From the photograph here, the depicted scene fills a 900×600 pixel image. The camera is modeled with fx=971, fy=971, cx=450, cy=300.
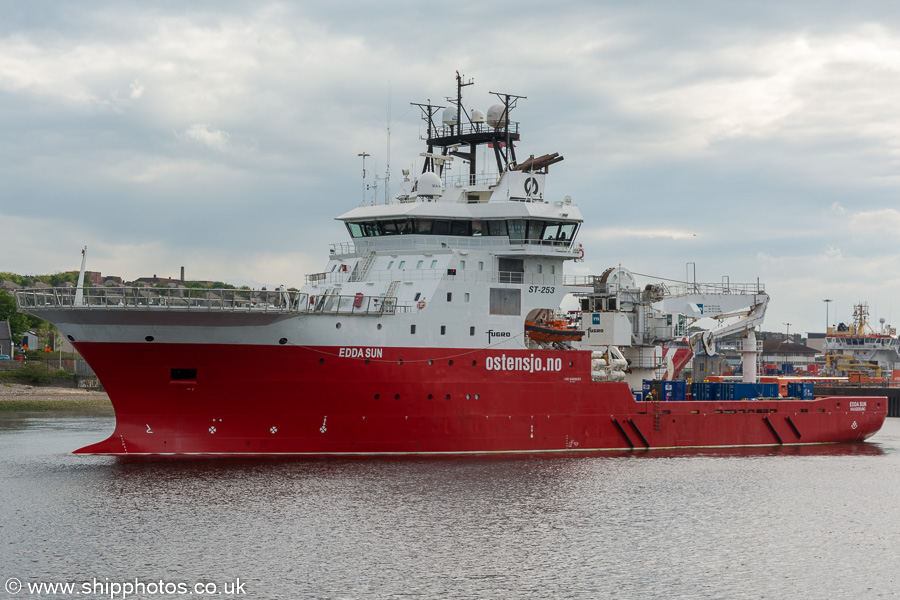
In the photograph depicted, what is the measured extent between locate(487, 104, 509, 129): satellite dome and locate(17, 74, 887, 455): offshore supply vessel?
0.07 meters

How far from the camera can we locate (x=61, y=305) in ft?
91.6

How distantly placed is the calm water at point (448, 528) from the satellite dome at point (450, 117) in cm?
1299

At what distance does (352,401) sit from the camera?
29.8 metres

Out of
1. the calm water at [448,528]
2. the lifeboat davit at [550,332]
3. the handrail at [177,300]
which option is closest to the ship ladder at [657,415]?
the calm water at [448,528]

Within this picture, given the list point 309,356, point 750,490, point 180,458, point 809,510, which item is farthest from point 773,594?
point 180,458

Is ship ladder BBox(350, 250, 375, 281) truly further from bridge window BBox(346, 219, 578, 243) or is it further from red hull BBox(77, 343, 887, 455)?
red hull BBox(77, 343, 887, 455)

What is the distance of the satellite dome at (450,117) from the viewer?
36.3 metres

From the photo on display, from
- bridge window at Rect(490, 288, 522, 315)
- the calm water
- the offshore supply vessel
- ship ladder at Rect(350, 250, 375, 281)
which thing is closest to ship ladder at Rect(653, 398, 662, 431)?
the offshore supply vessel

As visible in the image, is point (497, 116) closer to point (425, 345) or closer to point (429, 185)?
point (429, 185)

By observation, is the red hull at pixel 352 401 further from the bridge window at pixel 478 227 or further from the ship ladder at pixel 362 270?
the bridge window at pixel 478 227

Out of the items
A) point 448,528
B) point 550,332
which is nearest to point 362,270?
point 550,332

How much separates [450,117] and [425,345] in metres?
10.1

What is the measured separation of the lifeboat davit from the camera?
33.5 meters

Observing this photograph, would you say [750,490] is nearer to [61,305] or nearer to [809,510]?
[809,510]
